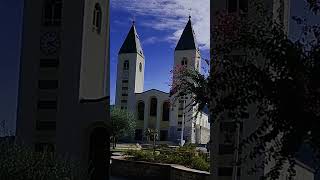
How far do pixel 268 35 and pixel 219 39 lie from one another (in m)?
0.51

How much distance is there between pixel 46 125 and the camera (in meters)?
7.22

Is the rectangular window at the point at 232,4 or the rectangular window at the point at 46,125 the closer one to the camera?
the rectangular window at the point at 46,125

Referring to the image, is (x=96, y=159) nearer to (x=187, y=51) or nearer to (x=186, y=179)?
(x=186, y=179)

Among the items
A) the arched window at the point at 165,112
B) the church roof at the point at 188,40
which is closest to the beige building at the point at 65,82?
the church roof at the point at 188,40

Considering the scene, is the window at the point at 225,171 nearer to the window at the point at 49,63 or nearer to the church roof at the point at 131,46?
the window at the point at 49,63

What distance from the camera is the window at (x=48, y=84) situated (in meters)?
7.24

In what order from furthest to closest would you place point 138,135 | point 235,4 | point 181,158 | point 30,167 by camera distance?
point 138,135, point 181,158, point 235,4, point 30,167

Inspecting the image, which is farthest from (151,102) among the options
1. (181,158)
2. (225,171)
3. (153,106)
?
(225,171)

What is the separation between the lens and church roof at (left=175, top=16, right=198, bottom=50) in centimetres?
3663

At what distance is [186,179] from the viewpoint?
34.2 ft

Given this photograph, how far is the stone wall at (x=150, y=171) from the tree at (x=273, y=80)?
5.93m

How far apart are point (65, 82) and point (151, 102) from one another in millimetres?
38274

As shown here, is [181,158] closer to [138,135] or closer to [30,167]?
[30,167]

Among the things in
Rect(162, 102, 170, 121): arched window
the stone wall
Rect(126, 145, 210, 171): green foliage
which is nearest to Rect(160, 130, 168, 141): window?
Rect(162, 102, 170, 121): arched window
